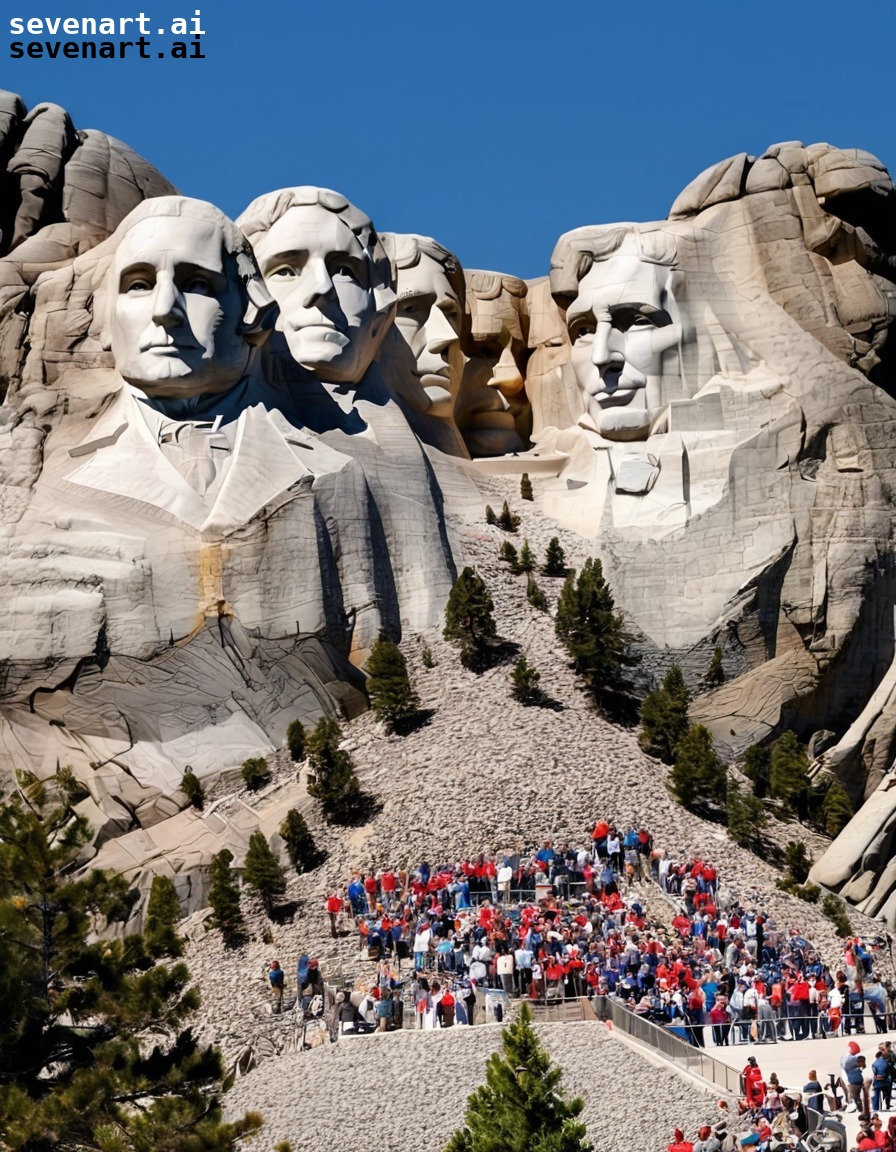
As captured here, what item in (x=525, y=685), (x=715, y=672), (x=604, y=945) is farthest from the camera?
(x=715, y=672)

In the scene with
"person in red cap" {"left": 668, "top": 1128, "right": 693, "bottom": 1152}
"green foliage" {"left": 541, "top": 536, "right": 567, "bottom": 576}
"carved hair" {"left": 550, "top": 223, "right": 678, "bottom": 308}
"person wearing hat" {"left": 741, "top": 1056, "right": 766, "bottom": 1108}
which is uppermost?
"carved hair" {"left": 550, "top": 223, "right": 678, "bottom": 308}

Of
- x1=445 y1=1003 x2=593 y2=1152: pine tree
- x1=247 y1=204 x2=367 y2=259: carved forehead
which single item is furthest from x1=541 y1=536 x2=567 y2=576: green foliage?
x1=445 y1=1003 x2=593 y2=1152: pine tree

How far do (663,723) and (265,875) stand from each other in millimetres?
7298

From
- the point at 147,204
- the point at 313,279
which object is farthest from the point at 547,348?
the point at 147,204

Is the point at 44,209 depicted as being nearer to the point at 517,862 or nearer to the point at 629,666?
the point at 629,666

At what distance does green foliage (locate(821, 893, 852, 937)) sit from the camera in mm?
35281

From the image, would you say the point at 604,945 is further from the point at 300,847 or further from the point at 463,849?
the point at 300,847

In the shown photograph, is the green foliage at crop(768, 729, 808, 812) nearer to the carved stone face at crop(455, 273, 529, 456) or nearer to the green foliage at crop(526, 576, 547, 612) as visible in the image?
the green foliage at crop(526, 576, 547, 612)

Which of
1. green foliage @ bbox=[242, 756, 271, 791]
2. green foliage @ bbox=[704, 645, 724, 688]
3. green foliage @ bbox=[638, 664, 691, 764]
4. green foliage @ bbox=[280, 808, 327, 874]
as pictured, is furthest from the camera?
green foliage @ bbox=[704, 645, 724, 688]

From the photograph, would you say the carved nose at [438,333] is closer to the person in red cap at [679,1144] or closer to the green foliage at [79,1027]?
the green foliage at [79,1027]

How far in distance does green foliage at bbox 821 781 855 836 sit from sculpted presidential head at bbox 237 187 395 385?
33.4 ft

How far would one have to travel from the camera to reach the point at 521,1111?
23.2 meters

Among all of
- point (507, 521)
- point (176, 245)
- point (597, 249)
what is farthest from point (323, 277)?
point (597, 249)

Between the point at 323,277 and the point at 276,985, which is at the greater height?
the point at 323,277
